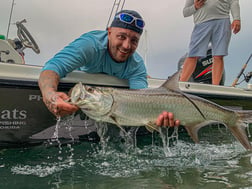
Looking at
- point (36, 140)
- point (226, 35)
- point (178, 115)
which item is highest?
point (226, 35)

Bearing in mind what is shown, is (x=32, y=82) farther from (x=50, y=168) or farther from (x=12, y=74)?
(x=50, y=168)

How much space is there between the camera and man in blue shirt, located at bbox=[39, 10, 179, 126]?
103 inches

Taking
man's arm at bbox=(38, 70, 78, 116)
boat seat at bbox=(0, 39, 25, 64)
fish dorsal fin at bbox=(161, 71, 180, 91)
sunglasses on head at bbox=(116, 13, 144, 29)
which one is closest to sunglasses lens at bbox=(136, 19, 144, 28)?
sunglasses on head at bbox=(116, 13, 144, 29)

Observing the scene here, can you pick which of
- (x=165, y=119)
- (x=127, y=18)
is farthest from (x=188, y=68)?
(x=165, y=119)

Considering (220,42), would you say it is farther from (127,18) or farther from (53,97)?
(53,97)

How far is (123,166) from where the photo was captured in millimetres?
2586

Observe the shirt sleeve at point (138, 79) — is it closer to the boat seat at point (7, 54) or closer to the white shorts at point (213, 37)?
the white shorts at point (213, 37)

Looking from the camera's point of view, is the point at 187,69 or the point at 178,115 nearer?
the point at 178,115

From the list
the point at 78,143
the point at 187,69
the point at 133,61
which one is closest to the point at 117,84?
the point at 133,61

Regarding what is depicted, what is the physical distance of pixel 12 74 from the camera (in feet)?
9.38

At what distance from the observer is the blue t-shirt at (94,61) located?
2793 mm

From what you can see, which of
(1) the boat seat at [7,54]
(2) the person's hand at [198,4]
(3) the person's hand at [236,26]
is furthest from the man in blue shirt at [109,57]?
(3) the person's hand at [236,26]

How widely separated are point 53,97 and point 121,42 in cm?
113

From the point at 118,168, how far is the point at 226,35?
10.5ft
